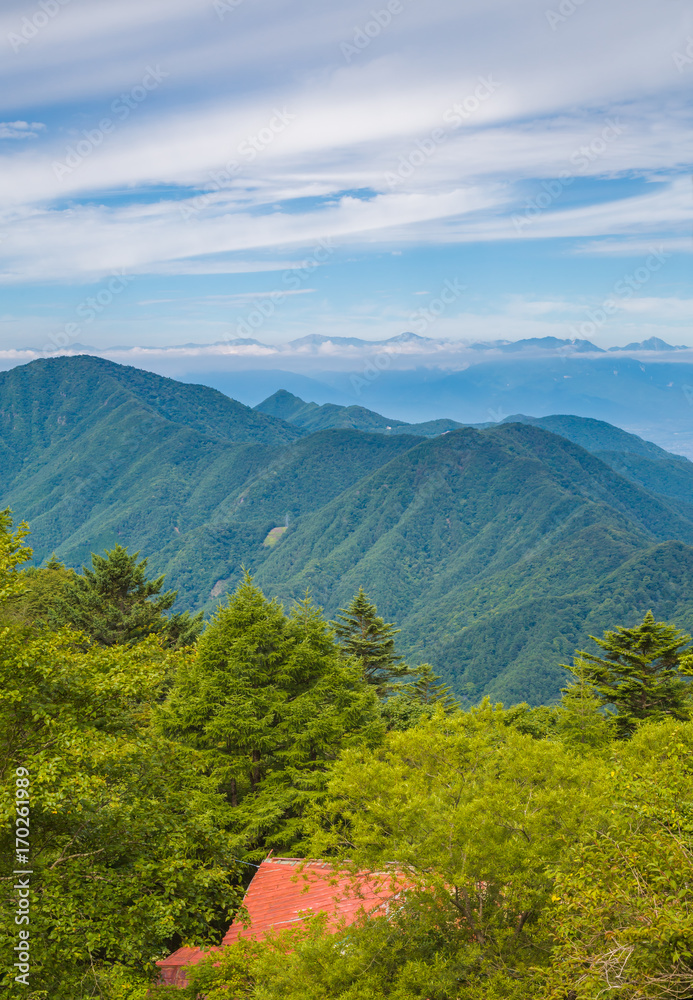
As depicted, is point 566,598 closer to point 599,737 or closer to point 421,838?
Result: point 599,737

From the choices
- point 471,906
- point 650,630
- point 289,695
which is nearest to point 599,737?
point 650,630

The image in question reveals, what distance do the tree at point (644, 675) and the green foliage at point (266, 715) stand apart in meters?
20.5

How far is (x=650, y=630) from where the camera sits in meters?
41.0

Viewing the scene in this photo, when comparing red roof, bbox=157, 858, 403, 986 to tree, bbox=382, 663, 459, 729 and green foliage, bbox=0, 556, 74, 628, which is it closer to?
tree, bbox=382, 663, 459, 729

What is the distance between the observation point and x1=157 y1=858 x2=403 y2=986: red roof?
14.9 meters

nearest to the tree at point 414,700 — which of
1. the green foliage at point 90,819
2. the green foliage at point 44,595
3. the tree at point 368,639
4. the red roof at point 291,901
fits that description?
the tree at point 368,639

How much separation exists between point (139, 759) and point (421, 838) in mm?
5539

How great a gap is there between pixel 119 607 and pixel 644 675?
34.1m

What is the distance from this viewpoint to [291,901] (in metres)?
17.2

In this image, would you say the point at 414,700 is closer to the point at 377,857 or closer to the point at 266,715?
the point at 266,715

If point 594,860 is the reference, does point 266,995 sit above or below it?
below

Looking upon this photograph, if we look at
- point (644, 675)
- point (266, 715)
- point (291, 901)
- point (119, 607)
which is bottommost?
point (291, 901)

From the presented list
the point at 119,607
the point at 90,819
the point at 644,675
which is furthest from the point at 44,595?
the point at 90,819

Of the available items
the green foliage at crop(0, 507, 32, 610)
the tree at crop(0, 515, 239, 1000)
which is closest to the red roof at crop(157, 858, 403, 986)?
the tree at crop(0, 515, 239, 1000)
